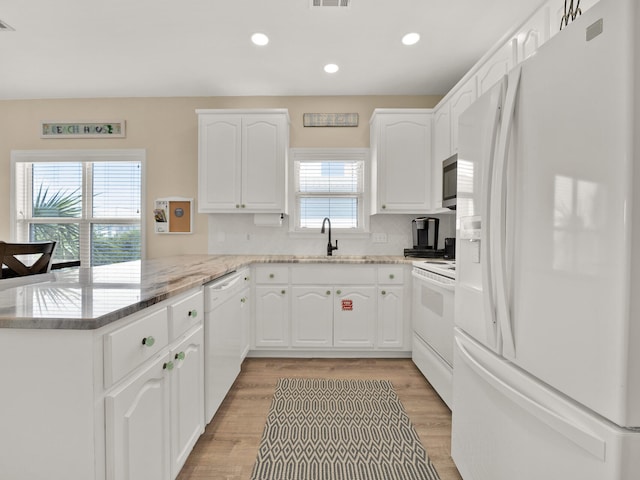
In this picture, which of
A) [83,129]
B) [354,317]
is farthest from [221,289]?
[83,129]

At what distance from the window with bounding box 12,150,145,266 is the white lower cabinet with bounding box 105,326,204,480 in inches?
103

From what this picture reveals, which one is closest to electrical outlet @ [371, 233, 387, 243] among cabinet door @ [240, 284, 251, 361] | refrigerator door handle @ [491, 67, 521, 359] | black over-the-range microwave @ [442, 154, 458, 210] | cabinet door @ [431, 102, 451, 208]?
cabinet door @ [431, 102, 451, 208]

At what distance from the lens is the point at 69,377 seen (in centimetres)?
82

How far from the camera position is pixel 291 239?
3.54 meters

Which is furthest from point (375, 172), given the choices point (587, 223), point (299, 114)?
point (587, 223)

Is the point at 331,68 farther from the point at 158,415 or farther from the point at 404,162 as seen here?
the point at 158,415

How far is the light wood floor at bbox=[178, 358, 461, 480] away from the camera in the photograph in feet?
5.14

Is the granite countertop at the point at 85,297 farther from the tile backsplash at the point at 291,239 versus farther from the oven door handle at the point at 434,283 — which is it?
the tile backsplash at the point at 291,239

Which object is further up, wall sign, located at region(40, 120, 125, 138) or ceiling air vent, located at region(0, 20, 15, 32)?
ceiling air vent, located at region(0, 20, 15, 32)

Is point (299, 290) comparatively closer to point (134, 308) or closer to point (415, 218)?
point (415, 218)

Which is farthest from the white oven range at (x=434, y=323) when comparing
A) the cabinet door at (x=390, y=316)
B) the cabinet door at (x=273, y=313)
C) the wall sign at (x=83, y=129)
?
the wall sign at (x=83, y=129)

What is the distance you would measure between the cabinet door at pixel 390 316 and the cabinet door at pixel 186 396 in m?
1.72

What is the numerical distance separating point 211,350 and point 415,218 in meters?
2.52

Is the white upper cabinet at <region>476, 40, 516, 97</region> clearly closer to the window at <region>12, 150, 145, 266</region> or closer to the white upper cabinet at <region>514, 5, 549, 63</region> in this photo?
the white upper cabinet at <region>514, 5, 549, 63</region>
